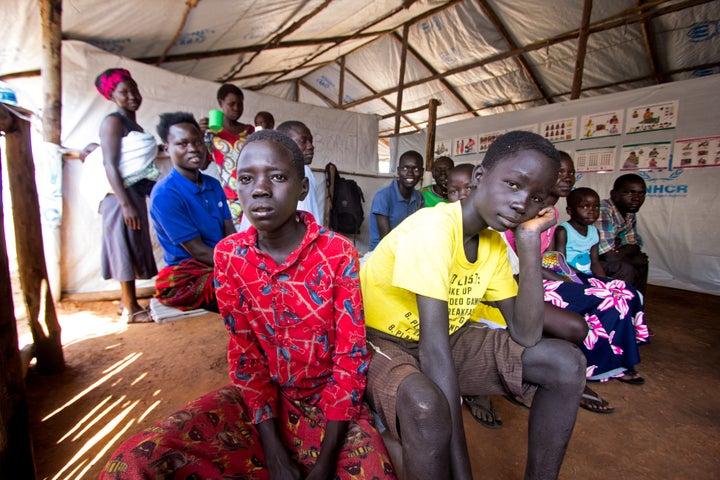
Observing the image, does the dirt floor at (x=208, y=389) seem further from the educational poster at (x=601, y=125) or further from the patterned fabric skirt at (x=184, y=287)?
the educational poster at (x=601, y=125)

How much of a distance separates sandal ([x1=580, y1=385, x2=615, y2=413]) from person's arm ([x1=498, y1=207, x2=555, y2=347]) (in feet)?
3.48

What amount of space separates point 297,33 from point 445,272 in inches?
189

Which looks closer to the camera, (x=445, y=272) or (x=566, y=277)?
(x=445, y=272)

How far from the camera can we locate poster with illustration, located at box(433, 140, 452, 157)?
6.36 meters

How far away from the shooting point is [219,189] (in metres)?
2.23

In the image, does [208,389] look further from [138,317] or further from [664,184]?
[664,184]

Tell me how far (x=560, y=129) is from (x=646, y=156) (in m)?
1.09

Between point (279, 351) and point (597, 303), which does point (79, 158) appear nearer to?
point (279, 351)

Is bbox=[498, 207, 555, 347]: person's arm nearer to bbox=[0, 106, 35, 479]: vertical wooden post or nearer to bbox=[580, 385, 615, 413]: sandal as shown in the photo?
bbox=[580, 385, 615, 413]: sandal

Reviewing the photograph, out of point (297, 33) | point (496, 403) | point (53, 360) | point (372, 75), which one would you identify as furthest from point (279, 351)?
point (372, 75)

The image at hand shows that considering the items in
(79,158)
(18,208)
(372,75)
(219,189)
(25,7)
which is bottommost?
(18,208)

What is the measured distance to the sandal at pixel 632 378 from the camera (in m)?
2.14

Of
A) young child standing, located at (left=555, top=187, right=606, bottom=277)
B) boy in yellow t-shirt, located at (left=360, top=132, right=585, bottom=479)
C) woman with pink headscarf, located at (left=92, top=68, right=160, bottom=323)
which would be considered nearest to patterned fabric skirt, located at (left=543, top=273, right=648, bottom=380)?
young child standing, located at (left=555, top=187, right=606, bottom=277)

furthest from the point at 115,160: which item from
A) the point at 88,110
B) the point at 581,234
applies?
the point at 581,234
